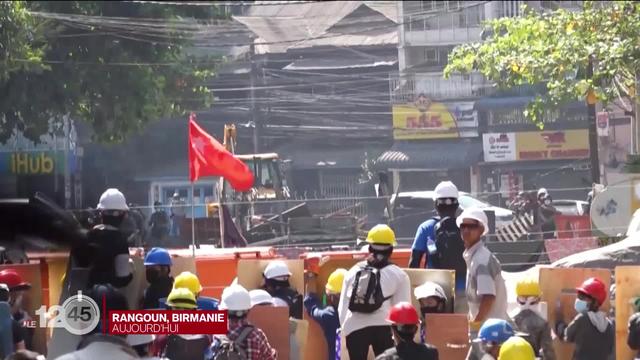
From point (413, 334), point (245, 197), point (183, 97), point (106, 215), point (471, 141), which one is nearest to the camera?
point (413, 334)

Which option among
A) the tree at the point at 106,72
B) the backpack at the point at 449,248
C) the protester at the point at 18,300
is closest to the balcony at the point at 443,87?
the tree at the point at 106,72

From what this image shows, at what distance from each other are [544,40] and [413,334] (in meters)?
14.5

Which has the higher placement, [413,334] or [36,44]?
[36,44]

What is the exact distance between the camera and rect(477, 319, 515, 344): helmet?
7.83m

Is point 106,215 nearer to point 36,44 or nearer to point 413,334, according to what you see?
point 413,334

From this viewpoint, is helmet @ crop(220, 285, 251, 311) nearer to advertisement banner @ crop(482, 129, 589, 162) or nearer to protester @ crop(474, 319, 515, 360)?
protester @ crop(474, 319, 515, 360)

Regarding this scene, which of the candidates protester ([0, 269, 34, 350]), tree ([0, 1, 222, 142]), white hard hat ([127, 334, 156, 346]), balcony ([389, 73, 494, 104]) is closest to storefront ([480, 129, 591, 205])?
balcony ([389, 73, 494, 104])

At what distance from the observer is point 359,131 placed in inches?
1836

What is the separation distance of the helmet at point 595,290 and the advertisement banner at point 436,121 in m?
36.1

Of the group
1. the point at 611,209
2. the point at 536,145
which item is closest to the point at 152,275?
the point at 611,209

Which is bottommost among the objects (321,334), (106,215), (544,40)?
(321,334)

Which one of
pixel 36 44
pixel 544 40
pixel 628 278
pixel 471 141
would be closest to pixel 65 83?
pixel 36 44

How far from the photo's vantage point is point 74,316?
8891 millimetres

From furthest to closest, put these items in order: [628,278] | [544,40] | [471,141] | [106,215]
→ [471,141]
[544,40]
[106,215]
[628,278]
